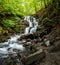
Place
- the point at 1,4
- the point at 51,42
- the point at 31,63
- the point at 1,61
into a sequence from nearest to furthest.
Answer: the point at 31,63, the point at 1,61, the point at 51,42, the point at 1,4

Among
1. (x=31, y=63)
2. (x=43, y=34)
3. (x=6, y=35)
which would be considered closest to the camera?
(x=31, y=63)

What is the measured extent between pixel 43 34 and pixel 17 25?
5350 millimetres

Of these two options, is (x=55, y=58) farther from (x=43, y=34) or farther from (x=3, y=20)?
(x=3, y=20)

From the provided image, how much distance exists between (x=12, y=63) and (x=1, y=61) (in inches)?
33.9

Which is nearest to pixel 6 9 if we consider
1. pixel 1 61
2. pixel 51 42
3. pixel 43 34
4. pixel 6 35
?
pixel 6 35

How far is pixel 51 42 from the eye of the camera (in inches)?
447

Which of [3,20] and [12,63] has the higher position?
[3,20]

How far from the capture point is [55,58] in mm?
8672

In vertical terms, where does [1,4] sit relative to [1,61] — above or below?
above

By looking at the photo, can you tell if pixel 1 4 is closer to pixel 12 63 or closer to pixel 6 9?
pixel 6 9

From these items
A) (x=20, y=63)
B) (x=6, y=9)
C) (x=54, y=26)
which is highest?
(x=6, y=9)

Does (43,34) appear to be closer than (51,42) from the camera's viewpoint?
No

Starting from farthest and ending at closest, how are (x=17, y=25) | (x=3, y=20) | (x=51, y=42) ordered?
1. (x=17, y=25)
2. (x=3, y=20)
3. (x=51, y=42)

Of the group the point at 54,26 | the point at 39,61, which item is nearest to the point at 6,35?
the point at 54,26
